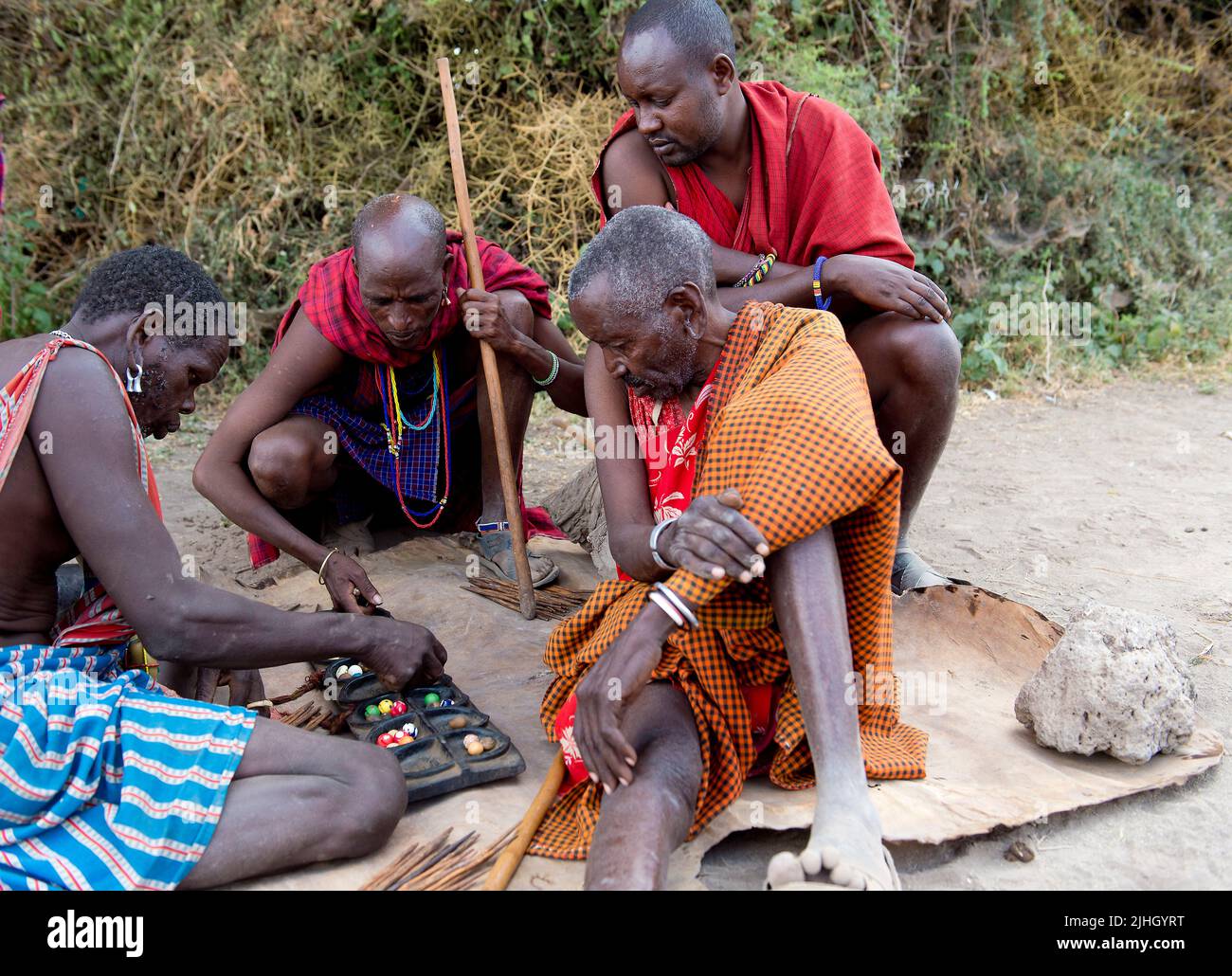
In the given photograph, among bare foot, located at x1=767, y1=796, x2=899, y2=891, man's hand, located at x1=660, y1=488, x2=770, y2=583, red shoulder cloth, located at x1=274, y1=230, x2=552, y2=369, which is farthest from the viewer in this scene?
red shoulder cloth, located at x1=274, y1=230, x2=552, y2=369

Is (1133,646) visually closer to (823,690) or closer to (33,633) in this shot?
(823,690)

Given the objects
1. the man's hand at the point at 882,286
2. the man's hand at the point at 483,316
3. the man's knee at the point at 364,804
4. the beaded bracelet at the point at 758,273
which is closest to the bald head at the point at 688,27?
the beaded bracelet at the point at 758,273

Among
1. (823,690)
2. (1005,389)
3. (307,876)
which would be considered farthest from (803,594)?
(1005,389)

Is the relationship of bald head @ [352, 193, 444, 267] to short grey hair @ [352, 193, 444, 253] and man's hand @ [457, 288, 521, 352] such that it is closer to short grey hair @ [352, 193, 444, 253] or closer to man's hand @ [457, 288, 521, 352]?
short grey hair @ [352, 193, 444, 253]

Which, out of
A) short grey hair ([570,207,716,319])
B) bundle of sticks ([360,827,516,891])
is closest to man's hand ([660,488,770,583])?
short grey hair ([570,207,716,319])

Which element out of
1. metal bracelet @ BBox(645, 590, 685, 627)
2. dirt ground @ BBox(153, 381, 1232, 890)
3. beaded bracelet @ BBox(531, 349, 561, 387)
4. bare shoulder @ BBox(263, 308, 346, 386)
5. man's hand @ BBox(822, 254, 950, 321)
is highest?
man's hand @ BBox(822, 254, 950, 321)

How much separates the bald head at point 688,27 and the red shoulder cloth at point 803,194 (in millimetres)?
253

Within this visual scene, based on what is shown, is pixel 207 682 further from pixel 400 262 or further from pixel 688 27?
pixel 688 27

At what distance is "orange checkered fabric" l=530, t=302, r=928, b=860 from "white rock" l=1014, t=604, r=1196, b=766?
32 centimetres

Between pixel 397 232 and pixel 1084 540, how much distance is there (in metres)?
2.67

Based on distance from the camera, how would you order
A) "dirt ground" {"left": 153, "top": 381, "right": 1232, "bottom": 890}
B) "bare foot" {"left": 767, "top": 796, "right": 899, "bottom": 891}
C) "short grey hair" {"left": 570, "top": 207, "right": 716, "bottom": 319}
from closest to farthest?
"bare foot" {"left": 767, "top": 796, "right": 899, "bottom": 891} → "dirt ground" {"left": 153, "top": 381, "right": 1232, "bottom": 890} → "short grey hair" {"left": 570, "top": 207, "right": 716, "bottom": 319}

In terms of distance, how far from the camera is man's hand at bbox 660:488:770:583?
2.00 meters

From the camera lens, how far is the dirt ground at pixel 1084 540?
2.18 metres

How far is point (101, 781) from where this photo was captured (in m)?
1.97
